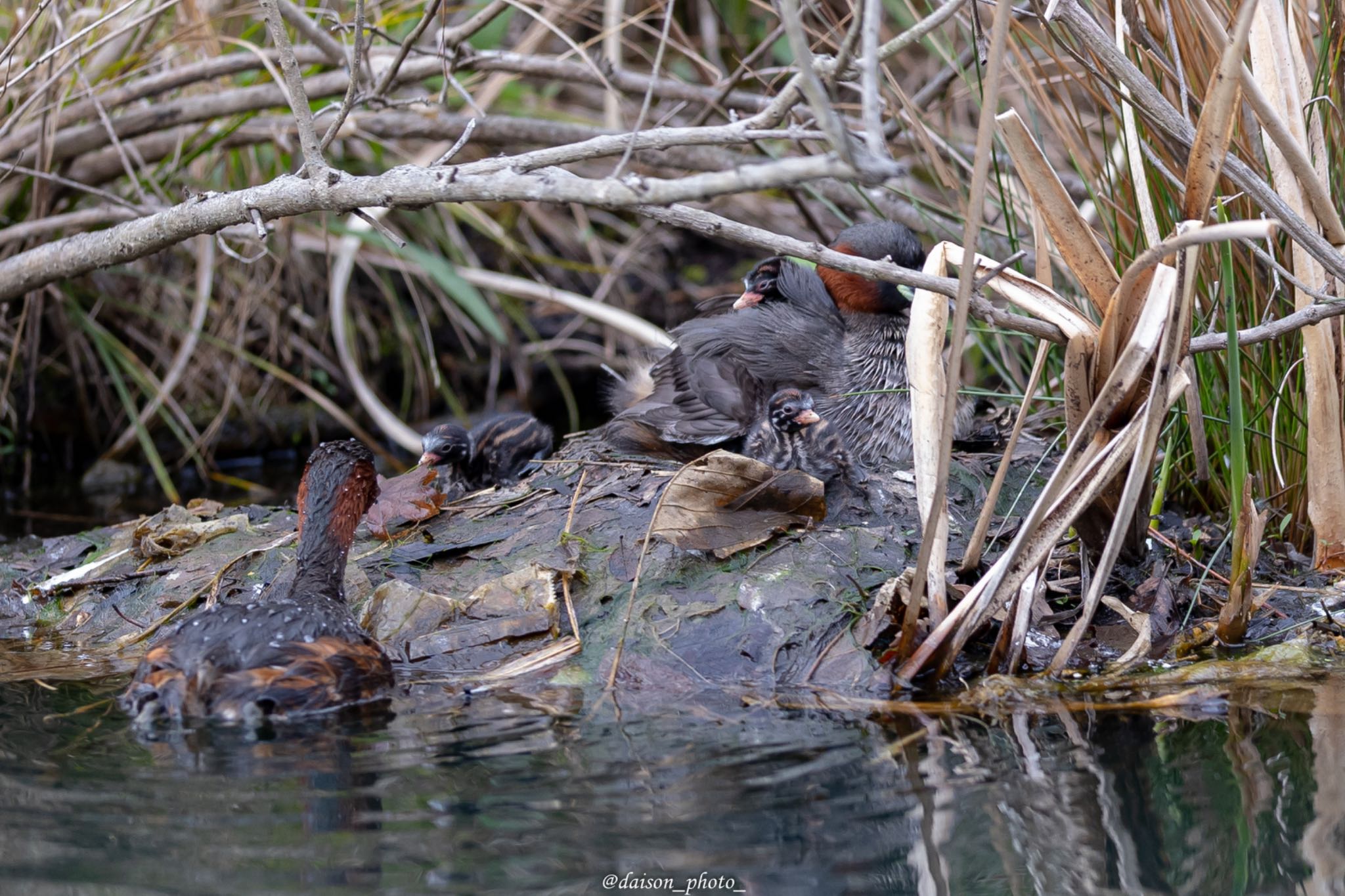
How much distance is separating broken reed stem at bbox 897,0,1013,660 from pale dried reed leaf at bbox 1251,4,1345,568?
111 centimetres

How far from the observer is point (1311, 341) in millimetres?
3615

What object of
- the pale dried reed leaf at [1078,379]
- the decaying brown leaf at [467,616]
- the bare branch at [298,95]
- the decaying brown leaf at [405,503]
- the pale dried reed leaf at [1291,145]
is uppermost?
the bare branch at [298,95]

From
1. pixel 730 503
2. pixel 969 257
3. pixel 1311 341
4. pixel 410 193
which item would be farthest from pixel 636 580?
pixel 1311 341

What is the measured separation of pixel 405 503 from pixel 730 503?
1.18 m

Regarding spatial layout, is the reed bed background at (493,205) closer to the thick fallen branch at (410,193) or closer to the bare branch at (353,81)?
the bare branch at (353,81)

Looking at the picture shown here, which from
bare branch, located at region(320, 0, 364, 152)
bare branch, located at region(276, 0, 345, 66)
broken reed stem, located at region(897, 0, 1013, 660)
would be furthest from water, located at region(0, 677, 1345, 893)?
bare branch, located at region(276, 0, 345, 66)

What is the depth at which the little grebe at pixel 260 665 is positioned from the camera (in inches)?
124

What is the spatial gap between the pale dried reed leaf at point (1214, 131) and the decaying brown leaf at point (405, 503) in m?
2.57

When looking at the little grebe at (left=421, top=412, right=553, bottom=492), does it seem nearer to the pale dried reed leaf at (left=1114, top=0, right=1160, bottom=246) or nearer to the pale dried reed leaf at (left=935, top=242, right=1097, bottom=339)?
the pale dried reed leaf at (left=935, top=242, right=1097, bottom=339)

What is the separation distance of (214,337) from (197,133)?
1.32 m

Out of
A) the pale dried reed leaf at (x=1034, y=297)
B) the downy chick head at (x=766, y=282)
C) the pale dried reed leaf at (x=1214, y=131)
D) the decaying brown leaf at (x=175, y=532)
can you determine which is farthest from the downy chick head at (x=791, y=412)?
the decaying brown leaf at (x=175, y=532)

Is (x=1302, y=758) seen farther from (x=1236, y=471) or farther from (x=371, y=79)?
(x=371, y=79)

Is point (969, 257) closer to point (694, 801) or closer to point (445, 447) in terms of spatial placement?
point (694, 801)

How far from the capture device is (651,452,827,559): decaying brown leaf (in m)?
3.89
